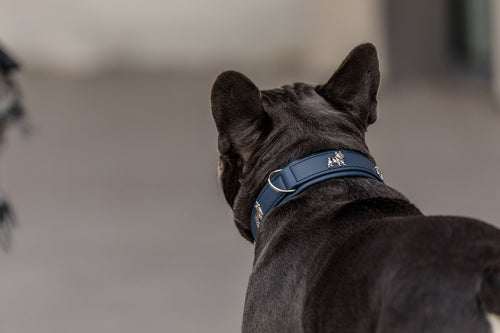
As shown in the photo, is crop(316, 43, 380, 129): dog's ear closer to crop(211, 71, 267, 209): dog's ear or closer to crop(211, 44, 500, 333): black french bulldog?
crop(211, 44, 500, 333): black french bulldog

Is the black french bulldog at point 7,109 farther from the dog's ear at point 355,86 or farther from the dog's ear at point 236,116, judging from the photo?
the dog's ear at point 355,86

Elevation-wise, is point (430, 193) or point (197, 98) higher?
point (197, 98)

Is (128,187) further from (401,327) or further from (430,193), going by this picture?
(401,327)

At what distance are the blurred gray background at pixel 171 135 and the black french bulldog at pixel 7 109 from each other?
1.51 metres

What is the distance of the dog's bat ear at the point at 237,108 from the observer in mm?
2779

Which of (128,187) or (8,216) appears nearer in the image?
(8,216)

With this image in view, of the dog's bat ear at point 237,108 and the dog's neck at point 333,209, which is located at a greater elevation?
the dog's bat ear at point 237,108

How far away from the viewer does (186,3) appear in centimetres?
1251

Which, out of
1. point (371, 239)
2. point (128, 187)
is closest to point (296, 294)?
point (371, 239)

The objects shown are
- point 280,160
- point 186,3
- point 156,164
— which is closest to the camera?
point 280,160

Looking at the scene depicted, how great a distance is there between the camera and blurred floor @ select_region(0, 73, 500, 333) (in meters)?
5.74

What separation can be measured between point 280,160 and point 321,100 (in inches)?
11.7

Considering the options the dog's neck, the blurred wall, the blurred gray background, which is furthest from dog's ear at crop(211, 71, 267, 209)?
the blurred wall

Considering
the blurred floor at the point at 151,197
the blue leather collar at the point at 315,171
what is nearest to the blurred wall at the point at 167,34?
the blurred floor at the point at 151,197
